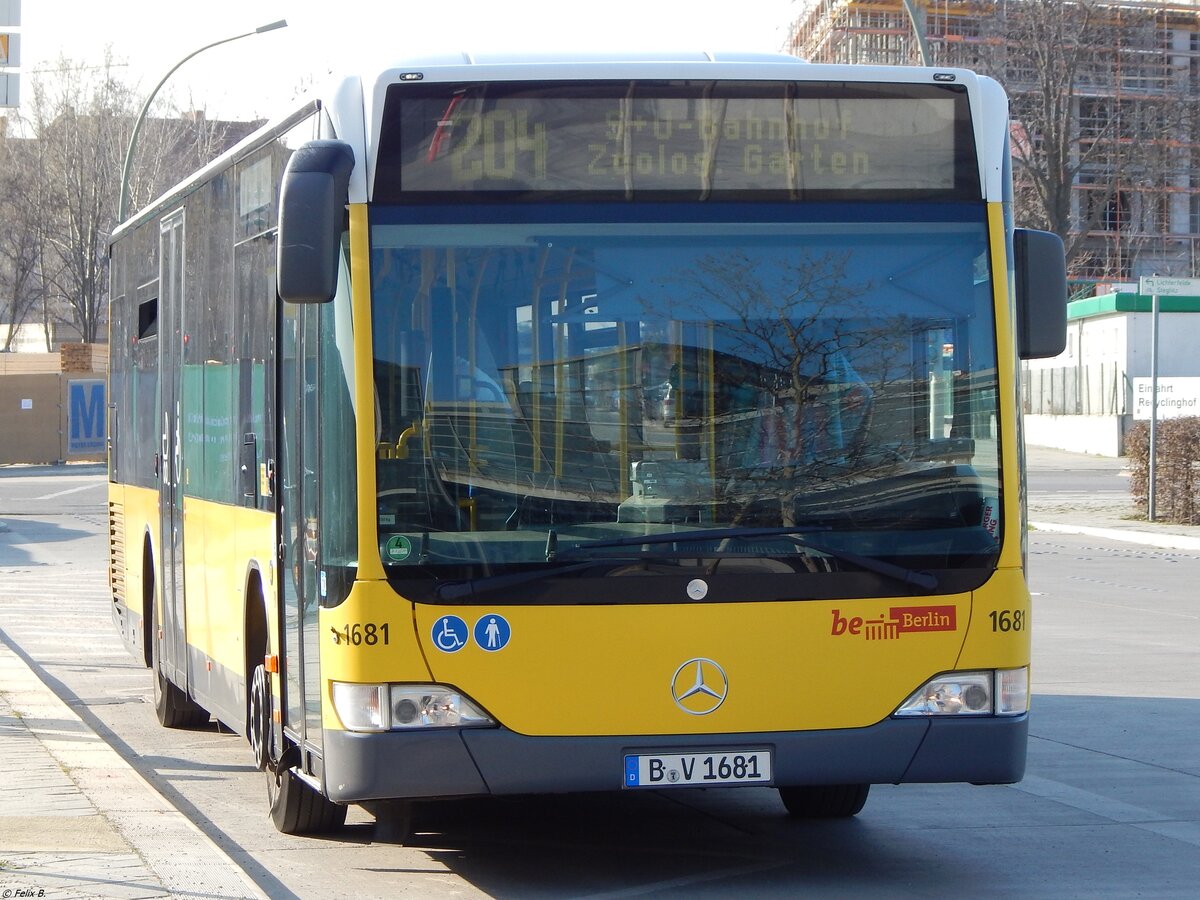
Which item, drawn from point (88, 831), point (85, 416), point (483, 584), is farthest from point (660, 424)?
point (85, 416)

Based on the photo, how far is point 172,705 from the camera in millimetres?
10578

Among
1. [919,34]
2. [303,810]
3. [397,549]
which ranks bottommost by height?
[303,810]

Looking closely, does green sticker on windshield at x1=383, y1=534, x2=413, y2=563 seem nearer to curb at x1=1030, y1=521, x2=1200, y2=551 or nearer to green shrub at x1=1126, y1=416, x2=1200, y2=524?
curb at x1=1030, y1=521, x2=1200, y2=551

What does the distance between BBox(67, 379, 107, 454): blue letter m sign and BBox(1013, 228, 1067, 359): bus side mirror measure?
47746 millimetres

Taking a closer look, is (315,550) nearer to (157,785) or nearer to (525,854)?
(525,854)

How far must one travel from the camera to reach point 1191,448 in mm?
27172

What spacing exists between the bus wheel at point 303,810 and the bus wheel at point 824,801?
1.92 meters

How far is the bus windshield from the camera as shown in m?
6.01

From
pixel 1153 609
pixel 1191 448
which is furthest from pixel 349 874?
pixel 1191 448

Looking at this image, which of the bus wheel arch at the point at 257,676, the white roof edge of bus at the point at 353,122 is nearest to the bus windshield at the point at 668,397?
the white roof edge of bus at the point at 353,122

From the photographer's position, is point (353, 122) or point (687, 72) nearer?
point (353, 122)

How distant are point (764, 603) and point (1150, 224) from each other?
73.8 metres

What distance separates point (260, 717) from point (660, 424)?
2556mm

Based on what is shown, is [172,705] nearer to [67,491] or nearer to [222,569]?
[222,569]
